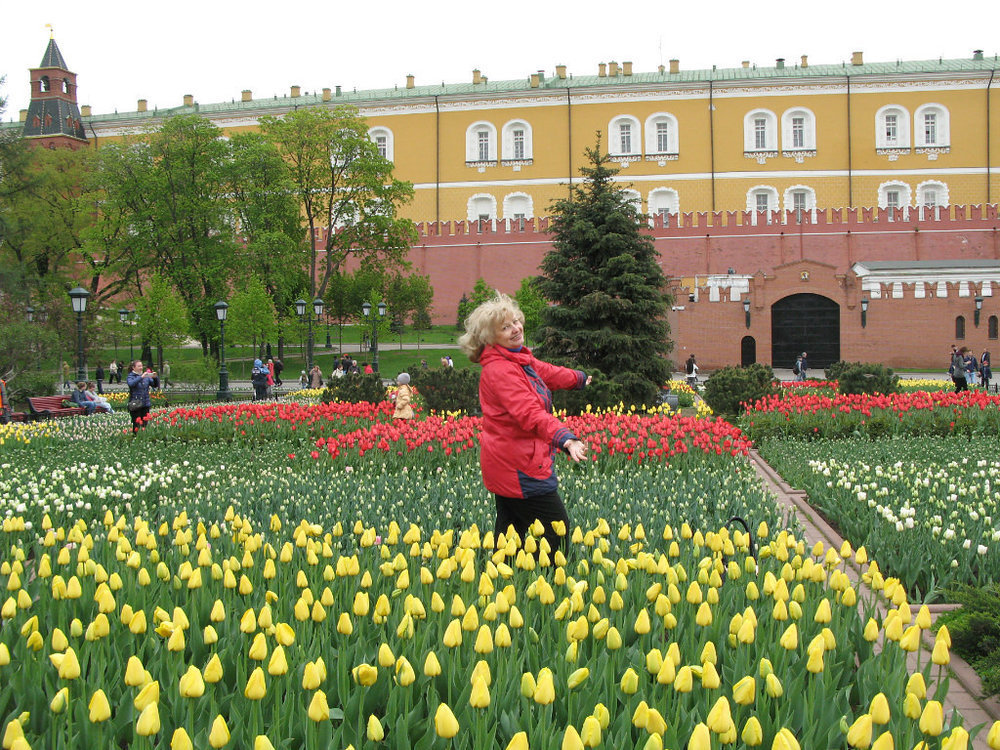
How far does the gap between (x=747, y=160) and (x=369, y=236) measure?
946 inches

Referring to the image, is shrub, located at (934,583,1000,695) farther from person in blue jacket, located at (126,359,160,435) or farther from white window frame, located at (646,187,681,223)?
white window frame, located at (646,187,681,223)

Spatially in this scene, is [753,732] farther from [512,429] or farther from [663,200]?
[663,200]

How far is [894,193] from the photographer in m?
50.8

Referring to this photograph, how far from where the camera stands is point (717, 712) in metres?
2.24

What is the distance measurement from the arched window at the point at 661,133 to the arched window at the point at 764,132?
4176 millimetres

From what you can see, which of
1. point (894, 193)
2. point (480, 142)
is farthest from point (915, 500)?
point (894, 193)

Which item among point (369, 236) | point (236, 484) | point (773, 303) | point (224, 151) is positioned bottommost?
point (236, 484)

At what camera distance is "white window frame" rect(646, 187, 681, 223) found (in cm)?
5184

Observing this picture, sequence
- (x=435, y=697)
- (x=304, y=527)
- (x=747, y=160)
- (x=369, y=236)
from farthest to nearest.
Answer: (x=747, y=160) < (x=369, y=236) < (x=304, y=527) < (x=435, y=697)

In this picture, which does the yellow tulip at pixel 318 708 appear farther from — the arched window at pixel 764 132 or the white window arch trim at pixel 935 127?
the white window arch trim at pixel 935 127

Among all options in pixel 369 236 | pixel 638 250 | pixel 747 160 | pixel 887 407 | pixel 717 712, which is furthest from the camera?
pixel 747 160

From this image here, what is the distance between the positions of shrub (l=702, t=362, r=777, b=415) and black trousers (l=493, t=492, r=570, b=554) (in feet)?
38.4

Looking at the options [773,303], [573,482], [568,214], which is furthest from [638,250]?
[773,303]

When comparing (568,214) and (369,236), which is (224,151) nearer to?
(369,236)
